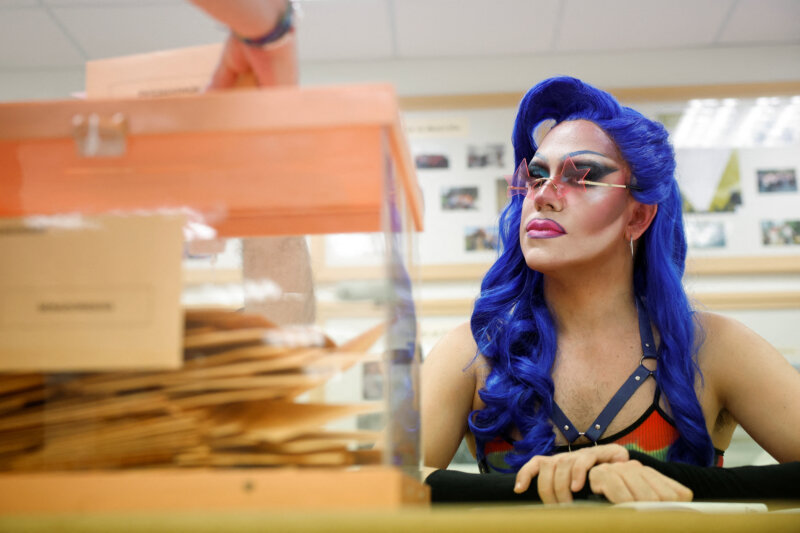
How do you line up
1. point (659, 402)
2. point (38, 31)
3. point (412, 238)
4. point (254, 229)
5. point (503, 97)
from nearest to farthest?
point (254, 229)
point (412, 238)
point (659, 402)
point (38, 31)
point (503, 97)

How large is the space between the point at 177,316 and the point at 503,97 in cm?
268

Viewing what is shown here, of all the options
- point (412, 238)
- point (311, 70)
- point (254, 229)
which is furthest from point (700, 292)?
point (254, 229)

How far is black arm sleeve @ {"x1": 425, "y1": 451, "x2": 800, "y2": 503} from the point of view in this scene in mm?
694

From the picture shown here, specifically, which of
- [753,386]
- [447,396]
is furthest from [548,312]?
[753,386]

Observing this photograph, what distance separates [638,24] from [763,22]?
0.48 meters

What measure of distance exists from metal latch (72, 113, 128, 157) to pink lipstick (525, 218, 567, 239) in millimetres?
993

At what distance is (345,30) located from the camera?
284 centimetres

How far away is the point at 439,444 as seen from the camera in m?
1.34

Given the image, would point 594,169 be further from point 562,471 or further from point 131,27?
point 131,27

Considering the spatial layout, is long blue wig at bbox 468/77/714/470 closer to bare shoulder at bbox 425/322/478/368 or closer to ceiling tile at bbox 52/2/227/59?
bare shoulder at bbox 425/322/478/368

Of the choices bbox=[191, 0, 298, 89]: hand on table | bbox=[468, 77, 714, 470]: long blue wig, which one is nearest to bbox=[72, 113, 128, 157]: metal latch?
bbox=[191, 0, 298, 89]: hand on table

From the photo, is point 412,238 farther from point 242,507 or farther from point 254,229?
point 242,507

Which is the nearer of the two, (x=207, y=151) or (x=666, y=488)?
(x=207, y=151)

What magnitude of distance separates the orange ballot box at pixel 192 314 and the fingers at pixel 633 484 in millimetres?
333
